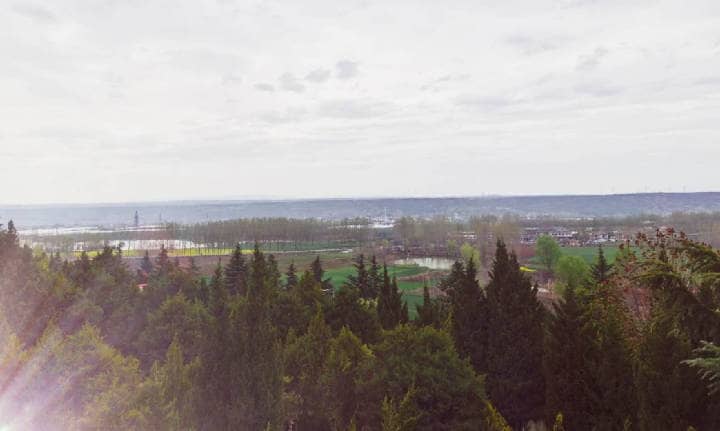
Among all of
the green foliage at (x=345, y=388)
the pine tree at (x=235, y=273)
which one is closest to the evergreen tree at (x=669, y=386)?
the green foliage at (x=345, y=388)

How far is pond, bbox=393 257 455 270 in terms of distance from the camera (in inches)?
4105

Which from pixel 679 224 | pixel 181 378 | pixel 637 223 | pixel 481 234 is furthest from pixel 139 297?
pixel 637 223

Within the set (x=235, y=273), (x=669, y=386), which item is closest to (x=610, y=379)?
(x=669, y=386)

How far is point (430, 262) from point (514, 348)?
92947mm

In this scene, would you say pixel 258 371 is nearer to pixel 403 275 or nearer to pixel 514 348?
pixel 514 348

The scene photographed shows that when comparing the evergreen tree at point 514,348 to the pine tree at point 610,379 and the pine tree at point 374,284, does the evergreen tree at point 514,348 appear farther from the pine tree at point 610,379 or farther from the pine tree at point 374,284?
the pine tree at point 374,284

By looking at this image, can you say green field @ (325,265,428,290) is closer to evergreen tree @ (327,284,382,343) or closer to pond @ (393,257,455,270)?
pond @ (393,257,455,270)

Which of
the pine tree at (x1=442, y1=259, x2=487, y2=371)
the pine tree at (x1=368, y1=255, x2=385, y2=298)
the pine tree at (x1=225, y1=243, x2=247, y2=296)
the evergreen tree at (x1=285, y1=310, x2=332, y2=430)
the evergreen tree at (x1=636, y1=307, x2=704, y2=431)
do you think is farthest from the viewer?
the pine tree at (x1=225, y1=243, x2=247, y2=296)

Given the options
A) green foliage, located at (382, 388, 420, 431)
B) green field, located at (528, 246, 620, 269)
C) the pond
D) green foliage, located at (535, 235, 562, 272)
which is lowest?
the pond

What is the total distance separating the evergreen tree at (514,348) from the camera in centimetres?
2030

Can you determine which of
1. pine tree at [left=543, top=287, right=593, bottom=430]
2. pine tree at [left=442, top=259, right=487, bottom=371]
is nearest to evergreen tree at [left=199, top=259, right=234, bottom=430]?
pine tree at [left=442, top=259, right=487, bottom=371]

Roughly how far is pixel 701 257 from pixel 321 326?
49.3ft

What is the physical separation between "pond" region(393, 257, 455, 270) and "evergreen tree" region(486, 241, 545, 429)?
258 ft

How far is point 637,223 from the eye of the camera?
177375 mm
